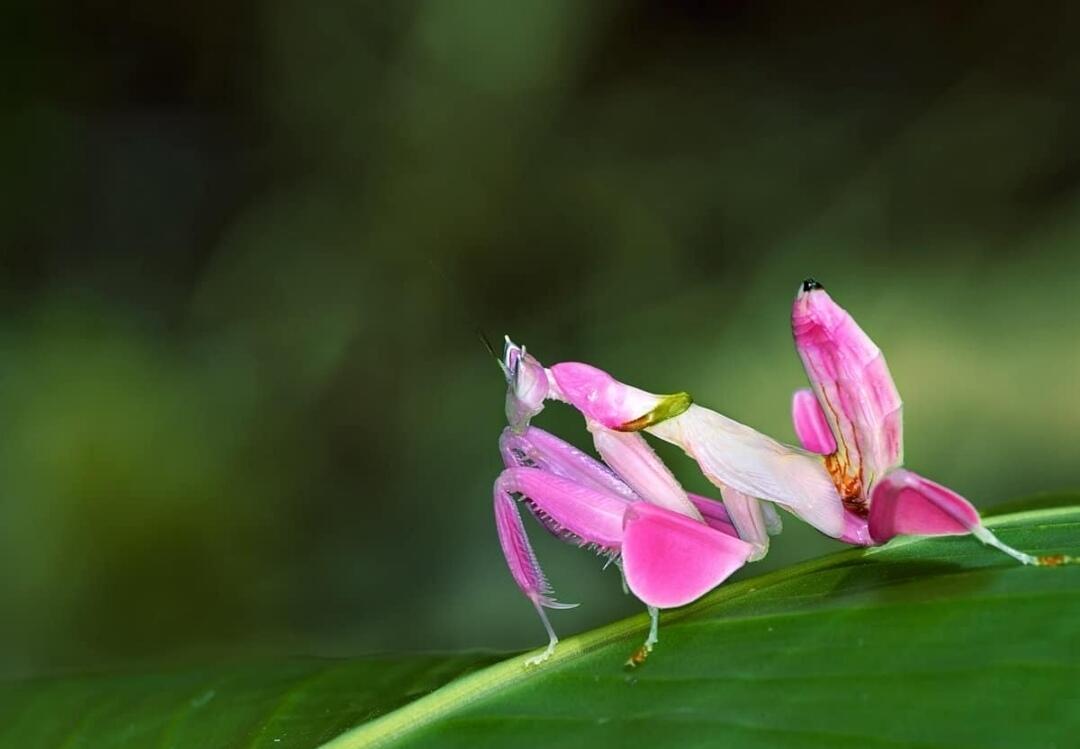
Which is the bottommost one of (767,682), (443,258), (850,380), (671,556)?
(767,682)

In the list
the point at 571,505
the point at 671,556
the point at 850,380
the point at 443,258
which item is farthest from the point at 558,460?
the point at 443,258

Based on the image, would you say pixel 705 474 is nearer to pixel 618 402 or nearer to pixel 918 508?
pixel 618 402

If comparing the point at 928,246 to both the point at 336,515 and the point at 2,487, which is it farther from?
the point at 2,487

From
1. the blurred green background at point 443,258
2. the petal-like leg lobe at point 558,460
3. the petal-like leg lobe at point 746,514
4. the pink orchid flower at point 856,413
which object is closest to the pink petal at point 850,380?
the pink orchid flower at point 856,413

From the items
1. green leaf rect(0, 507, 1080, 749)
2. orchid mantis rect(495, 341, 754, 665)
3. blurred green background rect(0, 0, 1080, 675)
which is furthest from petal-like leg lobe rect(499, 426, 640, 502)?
blurred green background rect(0, 0, 1080, 675)

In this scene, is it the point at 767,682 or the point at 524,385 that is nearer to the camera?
the point at 767,682

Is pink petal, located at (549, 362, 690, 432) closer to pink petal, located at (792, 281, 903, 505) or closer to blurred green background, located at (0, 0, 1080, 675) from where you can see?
pink petal, located at (792, 281, 903, 505)

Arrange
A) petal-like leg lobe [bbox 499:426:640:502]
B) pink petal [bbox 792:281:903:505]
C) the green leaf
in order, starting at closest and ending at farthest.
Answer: the green leaf, pink petal [bbox 792:281:903:505], petal-like leg lobe [bbox 499:426:640:502]
